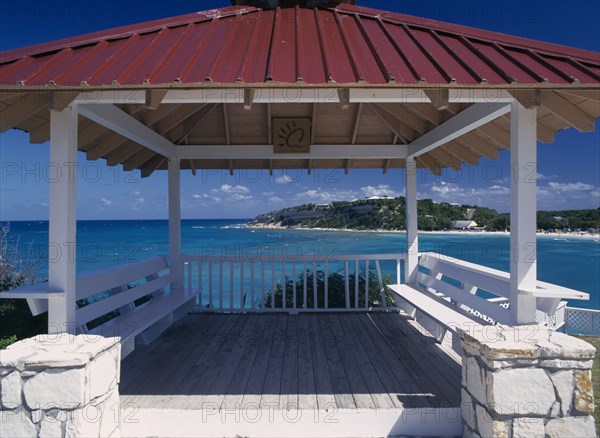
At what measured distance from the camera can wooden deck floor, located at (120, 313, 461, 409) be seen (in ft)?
9.67

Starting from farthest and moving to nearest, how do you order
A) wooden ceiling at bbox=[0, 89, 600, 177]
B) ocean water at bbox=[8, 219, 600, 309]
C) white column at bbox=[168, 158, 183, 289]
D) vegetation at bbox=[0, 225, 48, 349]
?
1. ocean water at bbox=[8, 219, 600, 309]
2. white column at bbox=[168, 158, 183, 289]
3. vegetation at bbox=[0, 225, 48, 349]
4. wooden ceiling at bbox=[0, 89, 600, 177]

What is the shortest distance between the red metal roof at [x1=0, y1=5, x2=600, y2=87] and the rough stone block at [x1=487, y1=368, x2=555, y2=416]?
68.7 inches

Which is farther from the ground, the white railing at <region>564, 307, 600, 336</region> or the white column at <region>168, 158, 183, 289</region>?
the white column at <region>168, 158, 183, 289</region>

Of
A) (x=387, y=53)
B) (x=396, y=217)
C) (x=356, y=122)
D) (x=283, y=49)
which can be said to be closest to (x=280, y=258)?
(x=356, y=122)

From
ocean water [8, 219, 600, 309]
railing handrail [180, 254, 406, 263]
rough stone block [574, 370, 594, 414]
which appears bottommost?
ocean water [8, 219, 600, 309]

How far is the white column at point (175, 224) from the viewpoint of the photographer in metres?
5.66

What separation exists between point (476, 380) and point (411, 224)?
3.68m

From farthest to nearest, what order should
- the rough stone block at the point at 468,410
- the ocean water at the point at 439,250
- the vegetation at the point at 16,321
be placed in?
the ocean water at the point at 439,250 < the vegetation at the point at 16,321 < the rough stone block at the point at 468,410

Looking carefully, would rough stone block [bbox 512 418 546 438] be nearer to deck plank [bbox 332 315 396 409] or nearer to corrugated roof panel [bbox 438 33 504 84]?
deck plank [bbox 332 315 396 409]

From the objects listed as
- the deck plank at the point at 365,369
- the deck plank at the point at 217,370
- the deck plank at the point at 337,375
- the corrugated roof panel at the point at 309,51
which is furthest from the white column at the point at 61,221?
the deck plank at the point at 365,369

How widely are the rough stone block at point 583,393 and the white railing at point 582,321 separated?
22.9 ft

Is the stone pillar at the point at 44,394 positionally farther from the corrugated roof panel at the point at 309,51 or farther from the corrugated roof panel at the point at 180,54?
the corrugated roof panel at the point at 309,51

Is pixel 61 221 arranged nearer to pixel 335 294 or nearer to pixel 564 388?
pixel 564 388

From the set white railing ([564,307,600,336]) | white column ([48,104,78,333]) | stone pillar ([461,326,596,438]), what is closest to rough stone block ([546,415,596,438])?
stone pillar ([461,326,596,438])
